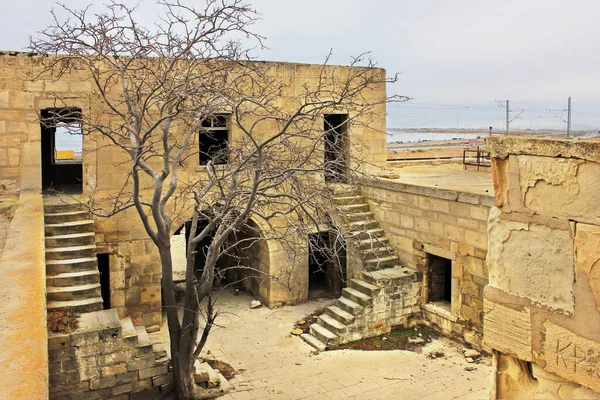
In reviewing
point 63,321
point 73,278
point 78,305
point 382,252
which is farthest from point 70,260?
point 382,252

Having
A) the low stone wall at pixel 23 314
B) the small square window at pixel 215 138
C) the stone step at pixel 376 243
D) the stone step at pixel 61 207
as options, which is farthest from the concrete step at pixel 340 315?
the low stone wall at pixel 23 314

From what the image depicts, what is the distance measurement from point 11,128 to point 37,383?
8.18 meters

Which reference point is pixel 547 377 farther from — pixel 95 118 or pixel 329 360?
pixel 95 118

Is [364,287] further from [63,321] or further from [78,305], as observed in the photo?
[63,321]

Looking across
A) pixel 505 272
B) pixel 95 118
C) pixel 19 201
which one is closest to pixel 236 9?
pixel 95 118

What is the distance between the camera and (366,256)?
40.0 ft

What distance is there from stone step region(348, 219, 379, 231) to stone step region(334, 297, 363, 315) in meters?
1.76

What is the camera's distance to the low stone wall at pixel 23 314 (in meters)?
3.93

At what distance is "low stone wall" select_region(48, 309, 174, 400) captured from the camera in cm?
764

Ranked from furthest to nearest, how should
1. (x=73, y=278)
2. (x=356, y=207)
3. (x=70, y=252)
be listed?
(x=356, y=207) < (x=70, y=252) < (x=73, y=278)

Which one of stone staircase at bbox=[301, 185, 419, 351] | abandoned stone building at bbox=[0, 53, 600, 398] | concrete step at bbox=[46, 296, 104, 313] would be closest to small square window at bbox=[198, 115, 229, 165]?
abandoned stone building at bbox=[0, 53, 600, 398]

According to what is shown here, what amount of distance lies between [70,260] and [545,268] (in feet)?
27.1

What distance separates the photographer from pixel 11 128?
1065cm

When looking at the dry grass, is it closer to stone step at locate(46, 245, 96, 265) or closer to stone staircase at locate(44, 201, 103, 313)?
stone staircase at locate(44, 201, 103, 313)
